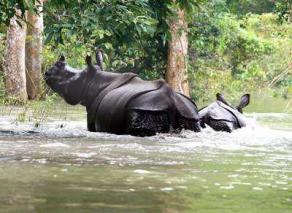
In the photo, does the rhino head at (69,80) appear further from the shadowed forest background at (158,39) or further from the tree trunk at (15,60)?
the tree trunk at (15,60)

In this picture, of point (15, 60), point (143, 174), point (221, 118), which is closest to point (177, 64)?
point (15, 60)

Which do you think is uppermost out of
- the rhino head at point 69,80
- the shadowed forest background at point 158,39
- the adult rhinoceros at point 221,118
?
the shadowed forest background at point 158,39

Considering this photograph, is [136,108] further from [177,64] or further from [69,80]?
[177,64]

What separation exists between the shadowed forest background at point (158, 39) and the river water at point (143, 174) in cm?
121

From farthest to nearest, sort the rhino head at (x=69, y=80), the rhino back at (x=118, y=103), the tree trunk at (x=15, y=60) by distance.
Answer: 1. the tree trunk at (x=15, y=60)
2. the rhino head at (x=69, y=80)
3. the rhino back at (x=118, y=103)

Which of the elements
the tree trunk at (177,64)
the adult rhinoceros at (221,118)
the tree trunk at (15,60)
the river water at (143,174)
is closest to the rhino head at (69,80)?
the adult rhinoceros at (221,118)

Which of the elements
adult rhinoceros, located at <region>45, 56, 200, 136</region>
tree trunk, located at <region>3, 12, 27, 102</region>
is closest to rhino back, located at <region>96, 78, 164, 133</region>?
adult rhinoceros, located at <region>45, 56, 200, 136</region>

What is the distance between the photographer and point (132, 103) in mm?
9258

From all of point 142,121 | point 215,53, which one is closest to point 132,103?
point 142,121

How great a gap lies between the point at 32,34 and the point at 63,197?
15.8 metres

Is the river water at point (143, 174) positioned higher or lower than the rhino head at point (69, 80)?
lower

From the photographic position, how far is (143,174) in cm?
518

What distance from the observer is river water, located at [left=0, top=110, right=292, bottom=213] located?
12.9 ft

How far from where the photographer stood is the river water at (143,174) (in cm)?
392
